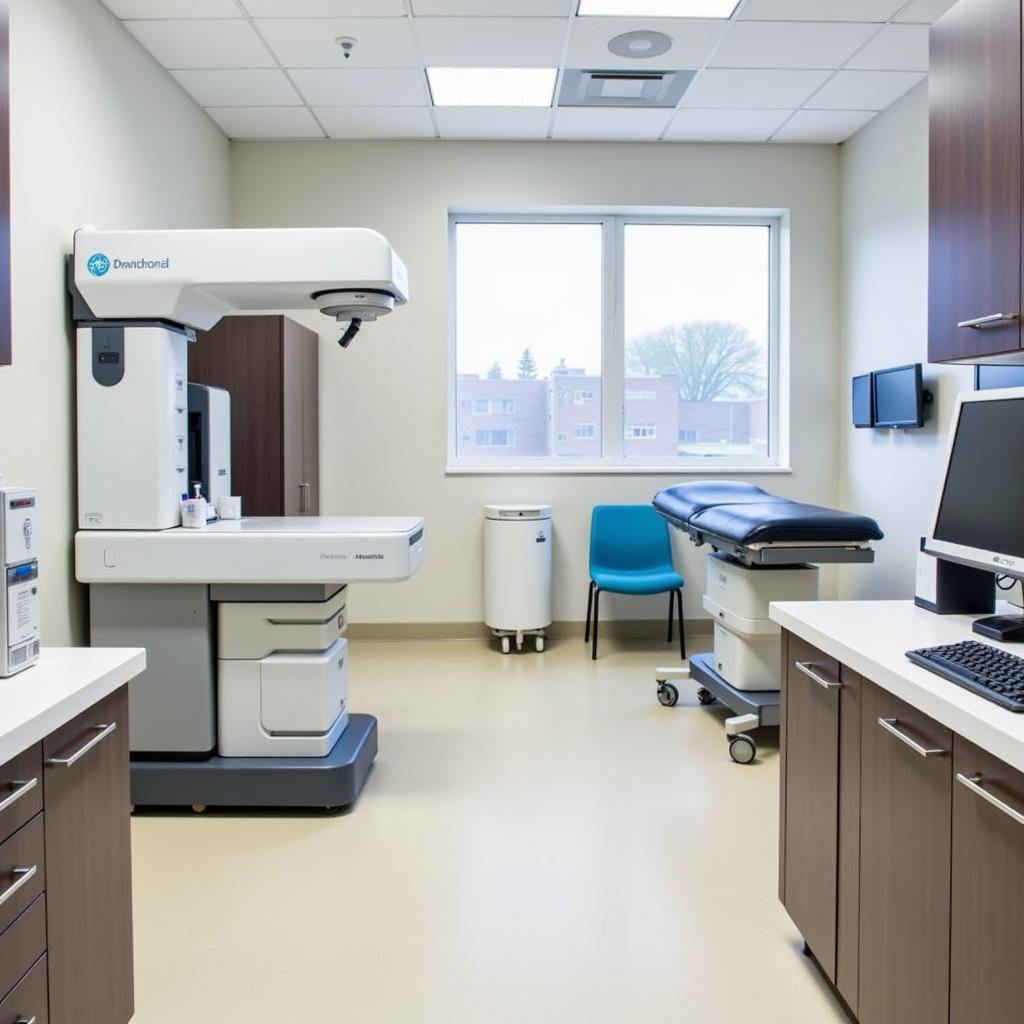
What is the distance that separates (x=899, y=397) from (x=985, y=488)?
107 inches

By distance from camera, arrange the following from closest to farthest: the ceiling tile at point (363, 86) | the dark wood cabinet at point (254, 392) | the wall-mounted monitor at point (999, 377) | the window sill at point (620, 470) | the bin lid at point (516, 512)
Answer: the wall-mounted monitor at point (999, 377), the ceiling tile at point (363, 86), the dark wood cabinet at point (254, 392), the bin lid at point (516, 512), the window sill at point (620, 470)

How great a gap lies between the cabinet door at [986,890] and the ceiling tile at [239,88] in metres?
4.08

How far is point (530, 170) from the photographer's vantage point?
490cm

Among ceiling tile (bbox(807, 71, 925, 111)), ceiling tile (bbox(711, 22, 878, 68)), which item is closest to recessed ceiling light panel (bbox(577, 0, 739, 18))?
ceiling tile (bbox(711, 22, 878, 68))

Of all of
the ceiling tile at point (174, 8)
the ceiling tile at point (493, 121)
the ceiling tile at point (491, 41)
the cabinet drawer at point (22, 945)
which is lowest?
the cabinet drawer at point (22, 945)

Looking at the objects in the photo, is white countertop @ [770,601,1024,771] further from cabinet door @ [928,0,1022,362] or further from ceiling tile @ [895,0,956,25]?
ceiling tile @ [895,0,956,25]

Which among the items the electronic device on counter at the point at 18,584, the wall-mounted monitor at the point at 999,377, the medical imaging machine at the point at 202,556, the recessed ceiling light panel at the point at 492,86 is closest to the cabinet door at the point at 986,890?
the electronic device on counter at the point at 18,584

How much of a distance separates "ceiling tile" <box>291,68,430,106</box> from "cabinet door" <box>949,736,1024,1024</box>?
151 inches

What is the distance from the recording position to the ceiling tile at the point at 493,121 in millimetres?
4406

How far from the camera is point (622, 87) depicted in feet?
13.5

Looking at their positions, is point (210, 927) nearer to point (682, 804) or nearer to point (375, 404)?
point (682, 804)

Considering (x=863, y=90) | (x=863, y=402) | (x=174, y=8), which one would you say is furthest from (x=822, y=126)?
(x=174, y=8)

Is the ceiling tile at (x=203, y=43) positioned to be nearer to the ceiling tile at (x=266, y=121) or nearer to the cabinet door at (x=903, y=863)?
the ceiling tile at (x=266, y=121)

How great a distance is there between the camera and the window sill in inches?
196
